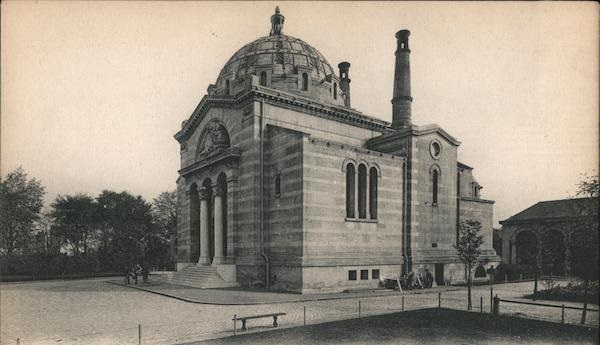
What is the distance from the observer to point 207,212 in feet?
118

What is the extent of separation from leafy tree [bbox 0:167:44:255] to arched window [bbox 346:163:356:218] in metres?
45.2

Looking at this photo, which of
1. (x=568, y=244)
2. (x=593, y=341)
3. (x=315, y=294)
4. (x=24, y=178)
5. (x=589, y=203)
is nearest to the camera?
(x=593, y=341)

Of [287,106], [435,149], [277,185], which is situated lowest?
[277,185]

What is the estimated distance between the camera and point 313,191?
87.5 ft

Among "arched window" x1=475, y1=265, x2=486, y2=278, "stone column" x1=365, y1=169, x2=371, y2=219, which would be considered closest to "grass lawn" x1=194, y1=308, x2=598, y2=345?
"stone column" x1=365, y1=169, x2=371, y2=219

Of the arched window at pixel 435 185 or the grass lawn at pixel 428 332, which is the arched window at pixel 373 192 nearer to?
the arched window at pixel 435 185

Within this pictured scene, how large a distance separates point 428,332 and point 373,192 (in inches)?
676

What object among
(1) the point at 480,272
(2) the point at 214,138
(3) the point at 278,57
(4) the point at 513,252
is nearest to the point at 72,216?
(2) the point at 214,138

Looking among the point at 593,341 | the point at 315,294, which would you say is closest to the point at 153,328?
the point at 315,294

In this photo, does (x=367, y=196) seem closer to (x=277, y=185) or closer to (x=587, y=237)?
(x=277, y=185)

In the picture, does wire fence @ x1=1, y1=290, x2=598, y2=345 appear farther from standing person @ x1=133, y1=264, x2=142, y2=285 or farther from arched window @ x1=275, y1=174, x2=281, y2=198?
standing person @ x1=133, y1=264, x2=142, y2=285

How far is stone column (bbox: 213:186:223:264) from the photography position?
31703mm

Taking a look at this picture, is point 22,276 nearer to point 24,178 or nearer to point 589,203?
point 24,178

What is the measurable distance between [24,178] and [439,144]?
54220 mm
